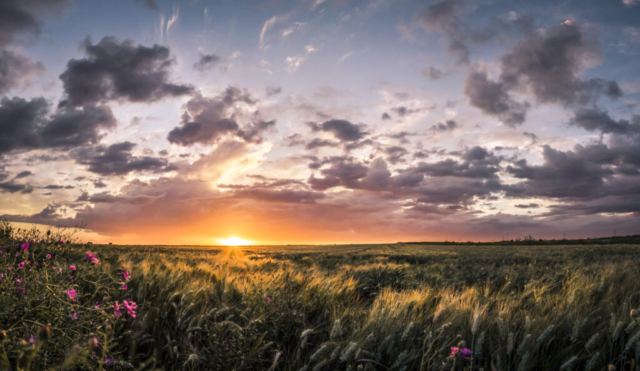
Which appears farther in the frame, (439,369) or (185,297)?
(185,297)

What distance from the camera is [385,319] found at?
2.96m

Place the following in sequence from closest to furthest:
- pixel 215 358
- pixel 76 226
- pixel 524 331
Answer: pixel 215 358
pixel 524 331
pixel 76 226

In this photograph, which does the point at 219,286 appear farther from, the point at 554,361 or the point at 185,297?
the point at 554,361

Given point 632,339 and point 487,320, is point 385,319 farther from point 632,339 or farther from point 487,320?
point 632,339

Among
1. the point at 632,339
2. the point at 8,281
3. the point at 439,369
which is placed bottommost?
the point at 439,369

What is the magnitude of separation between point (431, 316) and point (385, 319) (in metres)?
0.56

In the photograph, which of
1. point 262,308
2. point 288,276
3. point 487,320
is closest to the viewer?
point 487,320

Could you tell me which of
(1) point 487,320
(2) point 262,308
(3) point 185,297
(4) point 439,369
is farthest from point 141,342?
(1) point 487,320

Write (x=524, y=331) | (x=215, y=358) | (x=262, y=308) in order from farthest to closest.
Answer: (x=262, y=308) < (x=524, y=331) < (x=215, y=358)

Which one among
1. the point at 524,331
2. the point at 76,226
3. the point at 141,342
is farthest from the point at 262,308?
the point at 76,226

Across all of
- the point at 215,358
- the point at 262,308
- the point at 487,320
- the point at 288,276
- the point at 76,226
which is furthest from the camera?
the point at 76,226

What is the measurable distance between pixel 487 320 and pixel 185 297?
3.35 meters

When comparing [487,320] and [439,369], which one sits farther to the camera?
[487,320]

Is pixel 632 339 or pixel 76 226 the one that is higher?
pixel 76 226
